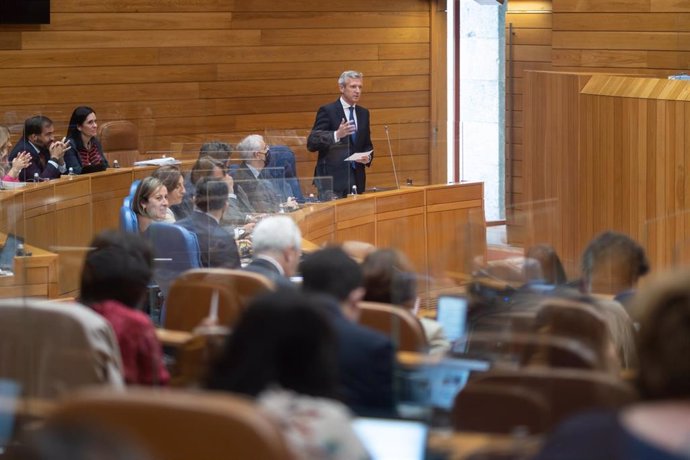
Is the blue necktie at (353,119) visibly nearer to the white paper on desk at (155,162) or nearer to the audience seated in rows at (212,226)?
the white paper on desk at (155,162)

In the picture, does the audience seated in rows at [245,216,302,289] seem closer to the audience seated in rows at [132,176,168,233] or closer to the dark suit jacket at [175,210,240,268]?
the dark suit jacket at [175,210,240,268]

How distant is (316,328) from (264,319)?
0.35 ft

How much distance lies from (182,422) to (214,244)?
14.3ft

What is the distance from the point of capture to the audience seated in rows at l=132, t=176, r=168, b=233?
715cm

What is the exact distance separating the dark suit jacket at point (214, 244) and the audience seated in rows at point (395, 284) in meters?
2.24

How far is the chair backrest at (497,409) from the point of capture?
277 cm

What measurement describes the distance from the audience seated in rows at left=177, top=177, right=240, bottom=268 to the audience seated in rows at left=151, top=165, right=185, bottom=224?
404 mm

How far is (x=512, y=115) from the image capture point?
1248 centimetres

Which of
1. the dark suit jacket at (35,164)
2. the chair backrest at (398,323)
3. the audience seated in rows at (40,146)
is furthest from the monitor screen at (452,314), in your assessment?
the audience seated in rows at (40,146)

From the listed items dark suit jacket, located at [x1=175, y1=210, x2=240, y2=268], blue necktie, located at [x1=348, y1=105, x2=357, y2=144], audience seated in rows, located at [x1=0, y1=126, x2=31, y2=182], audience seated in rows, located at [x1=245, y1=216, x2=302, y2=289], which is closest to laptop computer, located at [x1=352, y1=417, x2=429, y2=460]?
audience seated in rows, located at [x1=245, y1=216, x2=302, y2=289]

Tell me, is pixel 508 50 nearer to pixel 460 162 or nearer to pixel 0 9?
pixel 460 162

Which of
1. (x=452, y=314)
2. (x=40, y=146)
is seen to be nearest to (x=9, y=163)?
(x=40, y=146)

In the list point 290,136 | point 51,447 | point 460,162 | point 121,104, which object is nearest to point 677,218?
point 290,136

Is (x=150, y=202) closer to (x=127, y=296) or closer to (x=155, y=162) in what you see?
(x=155, y=162)
